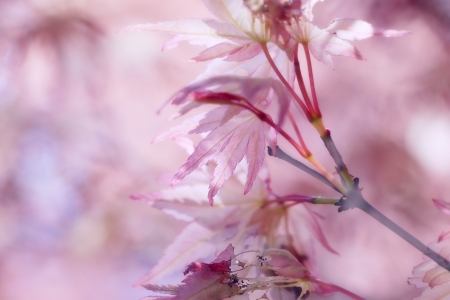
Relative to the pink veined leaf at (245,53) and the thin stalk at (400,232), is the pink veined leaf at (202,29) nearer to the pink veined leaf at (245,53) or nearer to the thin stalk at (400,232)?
the pink veined leaf at (245,53)

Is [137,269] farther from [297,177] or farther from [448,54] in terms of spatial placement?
[448,54]

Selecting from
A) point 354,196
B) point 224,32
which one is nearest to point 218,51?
point 224,32

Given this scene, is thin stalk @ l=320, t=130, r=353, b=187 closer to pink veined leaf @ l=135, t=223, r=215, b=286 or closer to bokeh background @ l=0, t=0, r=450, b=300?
Answer: pink veined leaf @ l=135, t=223, r=215, b=286

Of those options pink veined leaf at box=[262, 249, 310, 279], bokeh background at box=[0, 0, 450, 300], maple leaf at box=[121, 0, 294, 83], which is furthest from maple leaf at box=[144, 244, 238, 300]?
bokeh background at box=[0, 0, 450, 300]

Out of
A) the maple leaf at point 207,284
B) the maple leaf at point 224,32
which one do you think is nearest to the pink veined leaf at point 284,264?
the maple leaf at point 207,284

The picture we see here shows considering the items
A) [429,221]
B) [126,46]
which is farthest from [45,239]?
[429,221]

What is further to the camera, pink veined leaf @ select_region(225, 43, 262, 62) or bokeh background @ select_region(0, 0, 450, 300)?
bokeh background @ select_region(0, 0, 450, 300)

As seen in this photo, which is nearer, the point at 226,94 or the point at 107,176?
the point at 226,94
